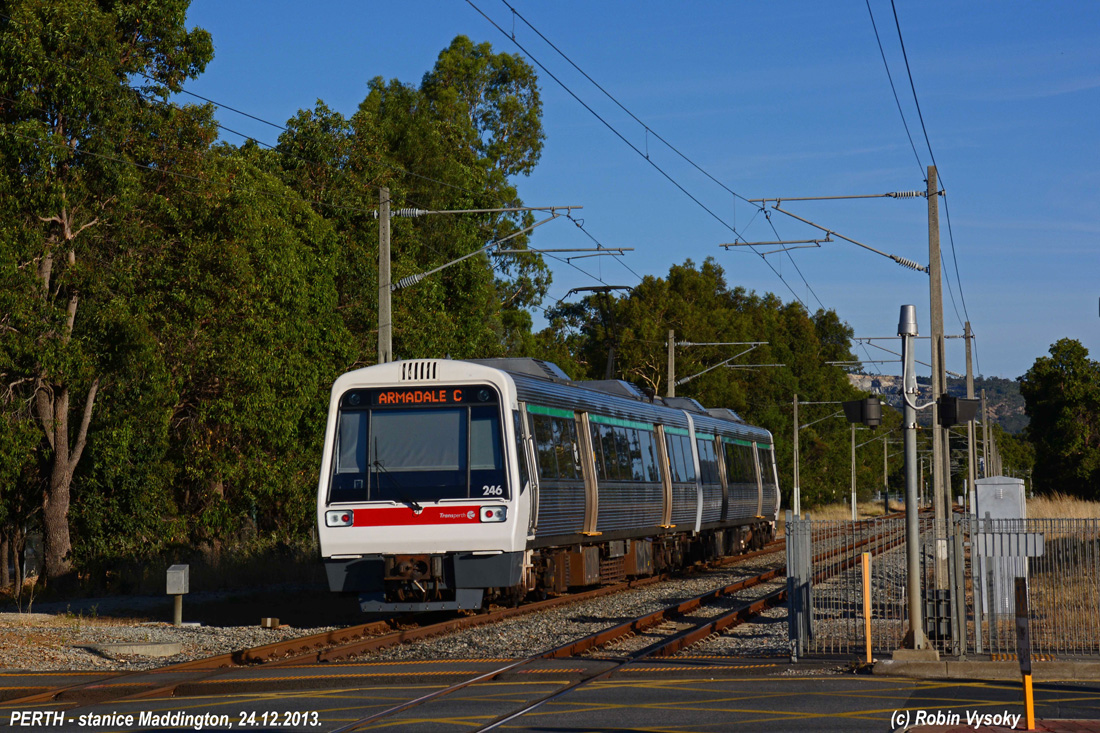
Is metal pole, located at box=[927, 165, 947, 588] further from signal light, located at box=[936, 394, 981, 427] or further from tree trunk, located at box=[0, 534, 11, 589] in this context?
tree trunk, located at box=[0, 534, 11, 589]

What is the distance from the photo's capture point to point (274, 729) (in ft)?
32.1

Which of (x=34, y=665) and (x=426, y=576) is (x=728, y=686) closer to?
(x=426, y=576)

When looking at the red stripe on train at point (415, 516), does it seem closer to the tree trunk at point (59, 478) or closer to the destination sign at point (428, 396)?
the destination sign at point (428, 396)

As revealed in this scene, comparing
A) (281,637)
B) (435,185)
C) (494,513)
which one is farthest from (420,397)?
(435,185)

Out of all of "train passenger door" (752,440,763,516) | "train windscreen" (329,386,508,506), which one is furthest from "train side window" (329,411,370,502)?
"train passenger door" (752,440,763,516)

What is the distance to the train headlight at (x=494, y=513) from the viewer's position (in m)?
17.1

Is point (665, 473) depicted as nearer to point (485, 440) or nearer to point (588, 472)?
point (588, 472)

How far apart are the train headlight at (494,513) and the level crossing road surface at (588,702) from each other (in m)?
3.60

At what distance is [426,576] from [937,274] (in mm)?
11027

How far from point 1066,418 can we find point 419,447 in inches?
2543

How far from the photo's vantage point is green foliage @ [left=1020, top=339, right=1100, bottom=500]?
74000 millimetres

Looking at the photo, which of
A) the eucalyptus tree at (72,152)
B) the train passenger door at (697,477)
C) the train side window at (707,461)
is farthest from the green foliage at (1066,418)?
the eucalyptus tree at (72,152)

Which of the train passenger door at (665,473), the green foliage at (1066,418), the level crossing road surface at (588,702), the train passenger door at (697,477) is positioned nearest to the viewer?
the level crossing road surface at (588,702)

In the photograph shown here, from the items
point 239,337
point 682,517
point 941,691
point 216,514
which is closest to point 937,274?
point 682,517
